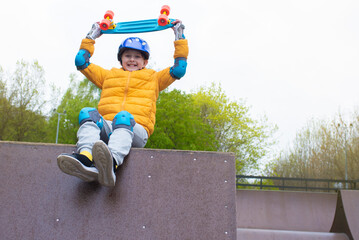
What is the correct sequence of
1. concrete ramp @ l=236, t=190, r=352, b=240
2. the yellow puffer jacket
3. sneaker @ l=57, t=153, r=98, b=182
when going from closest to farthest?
sneaker @ l=57, t=153, r=98, b=182 → the yellow puffer jacket → concrete ramp @ l=236, t=190, r=352, b=240

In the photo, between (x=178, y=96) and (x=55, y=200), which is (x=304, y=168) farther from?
(x=55, y=200)

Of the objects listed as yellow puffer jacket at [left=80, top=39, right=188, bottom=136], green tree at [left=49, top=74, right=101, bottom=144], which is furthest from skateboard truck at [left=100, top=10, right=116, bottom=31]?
green tree at [left=49, top=74, right=101, bottom=144]

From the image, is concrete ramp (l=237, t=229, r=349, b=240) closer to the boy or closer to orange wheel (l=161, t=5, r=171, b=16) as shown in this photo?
the boy

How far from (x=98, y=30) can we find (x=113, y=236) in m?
2.36

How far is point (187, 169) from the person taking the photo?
8.56 feet

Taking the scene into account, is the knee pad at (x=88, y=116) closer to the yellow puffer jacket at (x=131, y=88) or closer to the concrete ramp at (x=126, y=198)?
the concrete ramp at (x=126, y=198)

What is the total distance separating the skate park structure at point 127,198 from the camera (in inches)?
95.0

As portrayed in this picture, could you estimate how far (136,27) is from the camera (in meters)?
3.82

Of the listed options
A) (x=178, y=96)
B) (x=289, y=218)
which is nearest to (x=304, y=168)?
(x=178, y=96)

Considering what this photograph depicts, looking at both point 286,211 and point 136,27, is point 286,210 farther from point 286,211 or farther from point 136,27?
point 136,27

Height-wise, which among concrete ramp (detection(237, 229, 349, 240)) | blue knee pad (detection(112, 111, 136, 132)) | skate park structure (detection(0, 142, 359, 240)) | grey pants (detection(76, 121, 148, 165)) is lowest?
concrete ramp (detection(237, 229, 349, 240))

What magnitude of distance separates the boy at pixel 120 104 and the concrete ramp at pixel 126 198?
0.72 feet

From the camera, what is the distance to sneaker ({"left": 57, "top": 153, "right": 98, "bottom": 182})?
2.14 metres

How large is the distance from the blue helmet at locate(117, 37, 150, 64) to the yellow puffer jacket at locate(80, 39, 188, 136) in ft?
0.74
